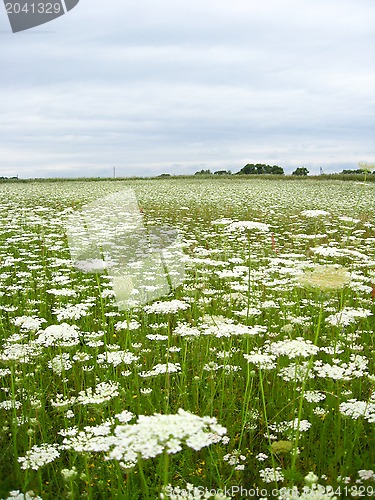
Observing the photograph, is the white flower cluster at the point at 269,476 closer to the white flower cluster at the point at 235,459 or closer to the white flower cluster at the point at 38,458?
the white flower cluster at the point at 235,459

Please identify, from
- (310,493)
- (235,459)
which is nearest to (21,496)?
(235,459)

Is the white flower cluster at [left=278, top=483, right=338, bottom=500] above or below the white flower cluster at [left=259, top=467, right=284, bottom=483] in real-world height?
above

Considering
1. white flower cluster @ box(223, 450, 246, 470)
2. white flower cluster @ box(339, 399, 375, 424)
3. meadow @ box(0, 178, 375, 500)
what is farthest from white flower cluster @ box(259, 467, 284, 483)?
white flower cluster @ box(339, 399, 375, 424)

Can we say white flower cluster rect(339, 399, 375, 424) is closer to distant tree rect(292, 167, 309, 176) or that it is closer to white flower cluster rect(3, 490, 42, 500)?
white flower cluster rect(3, 490, 42, 500)

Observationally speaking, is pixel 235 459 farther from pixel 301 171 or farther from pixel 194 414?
pixel 301 171

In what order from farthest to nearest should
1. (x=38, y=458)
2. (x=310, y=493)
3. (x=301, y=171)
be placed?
(x=301, y=171) → (x=38, y=458) → (x=310, y=493)

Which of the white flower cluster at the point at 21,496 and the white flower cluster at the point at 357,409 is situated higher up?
the white flower cluster at the point at 357,409

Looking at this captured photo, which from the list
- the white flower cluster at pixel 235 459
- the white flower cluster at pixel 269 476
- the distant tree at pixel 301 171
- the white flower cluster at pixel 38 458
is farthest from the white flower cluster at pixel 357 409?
the distant tree at pixel 301 171

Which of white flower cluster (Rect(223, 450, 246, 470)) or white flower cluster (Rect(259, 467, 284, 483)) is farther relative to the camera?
white flower cluster (Rect(223, 450, 246, 470))

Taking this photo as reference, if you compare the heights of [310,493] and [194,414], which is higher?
[310,493]

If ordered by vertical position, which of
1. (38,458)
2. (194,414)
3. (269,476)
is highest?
(38,458)

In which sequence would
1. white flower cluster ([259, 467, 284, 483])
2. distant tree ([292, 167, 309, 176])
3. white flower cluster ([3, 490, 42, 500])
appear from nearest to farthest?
white flower cluster ([3, 490, 42, 500])
white flower cluster ([259, 467, 284, 483])
distant tree ([292, 167, 309, 176])

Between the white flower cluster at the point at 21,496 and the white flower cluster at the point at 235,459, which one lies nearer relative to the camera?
the white flower cluster at the point at 21,496

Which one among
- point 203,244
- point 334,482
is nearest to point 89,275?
point 203,244
